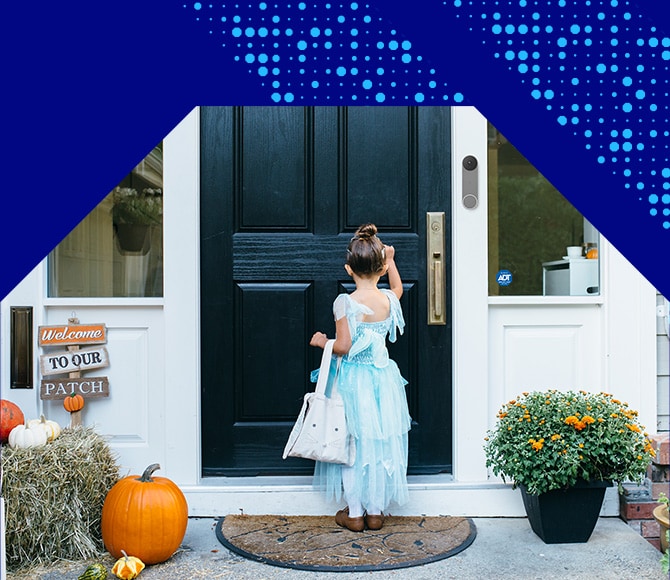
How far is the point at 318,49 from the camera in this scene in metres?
1.51

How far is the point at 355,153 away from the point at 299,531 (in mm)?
1758

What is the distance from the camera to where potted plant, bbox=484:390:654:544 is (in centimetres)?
302

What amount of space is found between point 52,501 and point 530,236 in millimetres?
2435

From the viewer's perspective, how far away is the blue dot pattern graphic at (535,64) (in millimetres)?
1499

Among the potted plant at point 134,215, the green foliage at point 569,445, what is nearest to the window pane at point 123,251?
the potted plant at point 134,215

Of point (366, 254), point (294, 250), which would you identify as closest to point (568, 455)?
point (366, 254)

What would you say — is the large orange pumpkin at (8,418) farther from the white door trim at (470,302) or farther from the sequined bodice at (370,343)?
the white door trim at (470,302)

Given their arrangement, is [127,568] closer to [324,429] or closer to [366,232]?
[324,429]

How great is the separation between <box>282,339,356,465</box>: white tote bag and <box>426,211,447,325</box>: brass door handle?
0.66 meters

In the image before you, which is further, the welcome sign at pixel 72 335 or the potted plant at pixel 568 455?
the welcome sign at pixel 72 335

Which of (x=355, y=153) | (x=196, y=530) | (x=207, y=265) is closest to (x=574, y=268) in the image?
(x=355, y=153)

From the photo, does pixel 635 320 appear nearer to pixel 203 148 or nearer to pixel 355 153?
pixel 355 153

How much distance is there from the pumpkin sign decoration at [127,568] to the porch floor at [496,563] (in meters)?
0.07

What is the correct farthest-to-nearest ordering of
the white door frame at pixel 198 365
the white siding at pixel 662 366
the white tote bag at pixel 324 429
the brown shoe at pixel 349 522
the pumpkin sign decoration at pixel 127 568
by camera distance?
the white siding at pixel 662 366, the white door frame at pixel 198 365, the brown shoe at pixel 349 522, the white tote bag at pixel 324 429, the pumpkin sign decoration at pixel 127 568
